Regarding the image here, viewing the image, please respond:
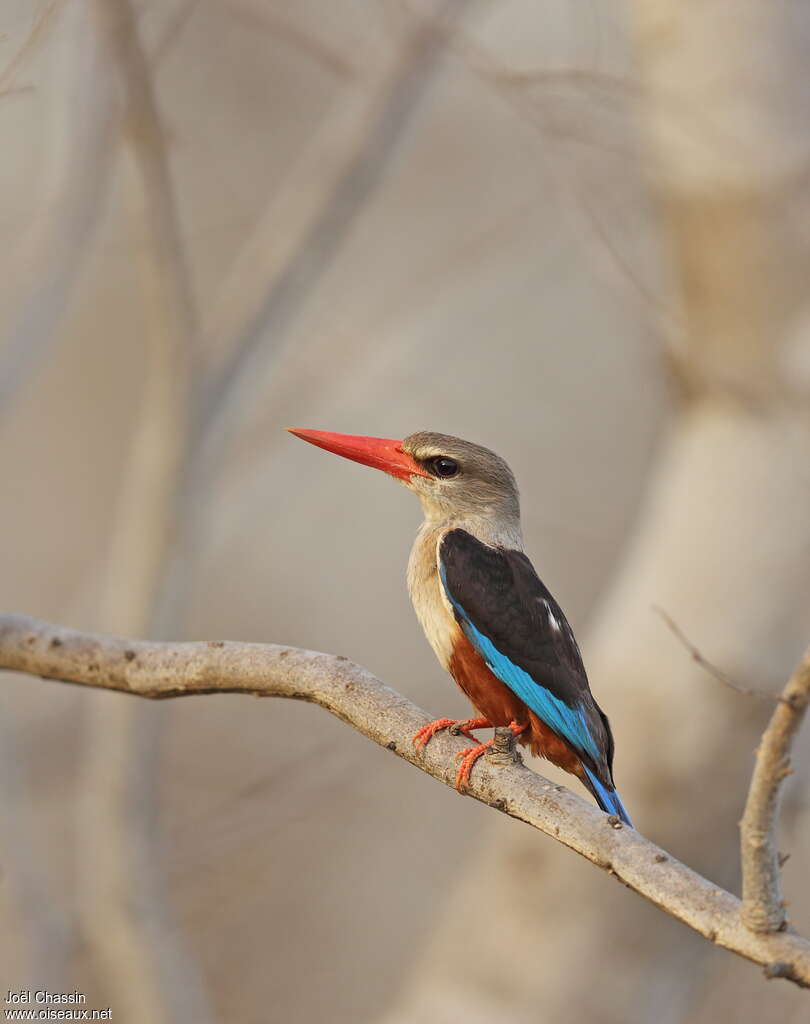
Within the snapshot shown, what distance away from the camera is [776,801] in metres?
1.82

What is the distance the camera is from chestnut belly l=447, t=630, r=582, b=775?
2.87 m

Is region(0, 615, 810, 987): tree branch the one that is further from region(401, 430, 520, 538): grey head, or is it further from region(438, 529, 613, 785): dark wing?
region(401, 430, 520, 538): grey head

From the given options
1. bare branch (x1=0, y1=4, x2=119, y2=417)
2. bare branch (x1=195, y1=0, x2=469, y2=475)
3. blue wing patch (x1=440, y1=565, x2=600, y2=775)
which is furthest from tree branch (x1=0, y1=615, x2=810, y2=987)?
bare branch (x1=195, y1=0, x2=469, y2=475)

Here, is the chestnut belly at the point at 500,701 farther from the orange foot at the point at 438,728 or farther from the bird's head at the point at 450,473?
the bird's head at the point at 450,473

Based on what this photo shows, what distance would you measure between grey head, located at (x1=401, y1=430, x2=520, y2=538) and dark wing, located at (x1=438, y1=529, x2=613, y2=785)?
377mm

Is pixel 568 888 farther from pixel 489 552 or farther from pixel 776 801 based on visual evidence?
pixel 776 801

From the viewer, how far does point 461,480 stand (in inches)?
134

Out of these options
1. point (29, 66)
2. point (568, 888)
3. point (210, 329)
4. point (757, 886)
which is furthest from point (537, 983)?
point (29, 66)

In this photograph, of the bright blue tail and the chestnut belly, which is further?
the chestnut belly

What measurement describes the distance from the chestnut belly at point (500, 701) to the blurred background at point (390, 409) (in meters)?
1.52

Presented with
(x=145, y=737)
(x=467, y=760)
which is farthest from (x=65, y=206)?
(x=467, y=760)

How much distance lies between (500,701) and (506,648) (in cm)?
16

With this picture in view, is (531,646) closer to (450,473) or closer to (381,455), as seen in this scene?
(450,473)

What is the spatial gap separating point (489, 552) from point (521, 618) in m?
0.28
